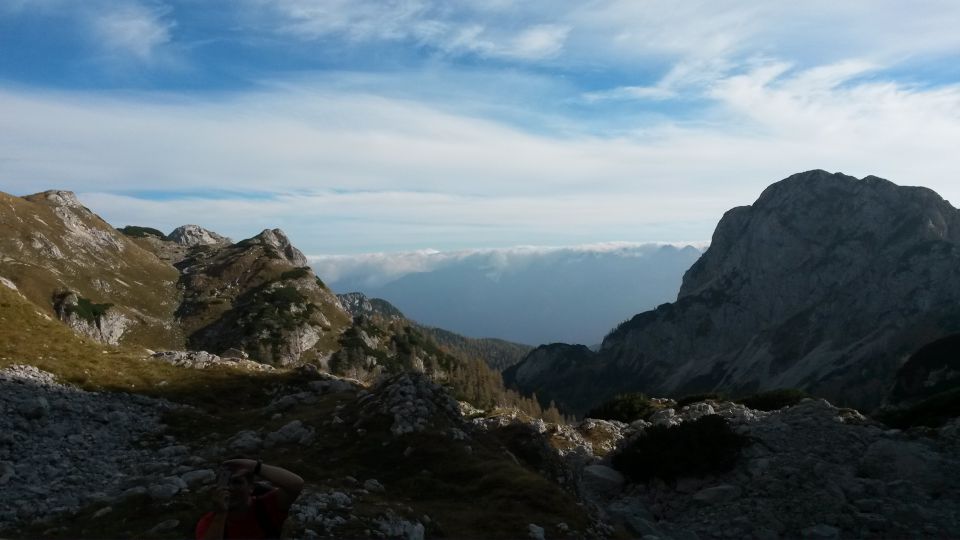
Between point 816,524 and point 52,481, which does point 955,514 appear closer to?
point 816,524

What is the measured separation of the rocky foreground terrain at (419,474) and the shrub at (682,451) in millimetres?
501

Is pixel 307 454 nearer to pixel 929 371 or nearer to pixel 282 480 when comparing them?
pixel 282 480

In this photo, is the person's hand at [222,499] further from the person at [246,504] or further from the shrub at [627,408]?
the shrub at [627,408]

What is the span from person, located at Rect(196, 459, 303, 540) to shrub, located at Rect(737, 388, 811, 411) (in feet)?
189

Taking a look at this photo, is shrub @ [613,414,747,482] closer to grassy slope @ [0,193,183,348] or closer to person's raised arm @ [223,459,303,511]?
person's raised arm @ [223,459,303,511]

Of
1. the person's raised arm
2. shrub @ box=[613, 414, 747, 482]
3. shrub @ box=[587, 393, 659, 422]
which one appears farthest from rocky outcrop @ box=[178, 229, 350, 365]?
the person's raised arm

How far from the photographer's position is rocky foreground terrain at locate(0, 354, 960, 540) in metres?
18.8

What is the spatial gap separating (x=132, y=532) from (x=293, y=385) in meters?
27.5

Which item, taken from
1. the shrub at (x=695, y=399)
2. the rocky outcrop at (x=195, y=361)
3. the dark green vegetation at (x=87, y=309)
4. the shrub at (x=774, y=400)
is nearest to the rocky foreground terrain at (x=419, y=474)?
the rocky outcrop at (x=195, y=361)

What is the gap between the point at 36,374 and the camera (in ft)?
109

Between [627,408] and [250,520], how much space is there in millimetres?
62822

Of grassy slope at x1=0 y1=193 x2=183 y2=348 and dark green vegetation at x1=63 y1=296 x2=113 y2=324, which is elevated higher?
grassy slope at x1=0 y1=193 x2=183 y2=348

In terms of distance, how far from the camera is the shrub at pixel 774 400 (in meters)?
57.4

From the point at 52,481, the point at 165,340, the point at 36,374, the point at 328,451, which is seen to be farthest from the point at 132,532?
the point at 165,340
